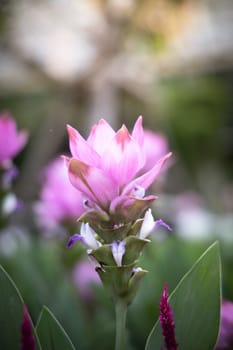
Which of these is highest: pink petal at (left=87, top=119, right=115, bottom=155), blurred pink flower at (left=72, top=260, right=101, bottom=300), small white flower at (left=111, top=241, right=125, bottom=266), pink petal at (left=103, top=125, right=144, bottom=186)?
pink petal at (left=87, top=119, right=115, bottom=155)

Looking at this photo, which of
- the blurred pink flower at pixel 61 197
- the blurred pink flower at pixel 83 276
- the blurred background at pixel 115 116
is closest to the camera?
the blurred background at pixel 115 116

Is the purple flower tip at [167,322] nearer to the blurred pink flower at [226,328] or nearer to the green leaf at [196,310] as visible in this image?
the green leaf at [196,310]

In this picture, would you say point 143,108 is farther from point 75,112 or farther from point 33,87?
point 33,87

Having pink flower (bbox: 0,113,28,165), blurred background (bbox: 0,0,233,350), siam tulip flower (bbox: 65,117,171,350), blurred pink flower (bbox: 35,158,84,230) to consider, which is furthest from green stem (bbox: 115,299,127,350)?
blurred pink flower (bbox: 35,158,84,230)

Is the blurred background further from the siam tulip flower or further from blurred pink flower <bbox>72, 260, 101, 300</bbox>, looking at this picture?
the siam tulip flower

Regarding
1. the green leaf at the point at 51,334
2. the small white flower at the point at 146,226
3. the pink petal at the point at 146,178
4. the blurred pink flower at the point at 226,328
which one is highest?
the pink petal at the point at 146,178

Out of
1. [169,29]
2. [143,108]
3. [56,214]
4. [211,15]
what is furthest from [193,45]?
[56,214]

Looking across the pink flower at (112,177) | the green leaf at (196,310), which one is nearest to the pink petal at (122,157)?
the pink flower at (112,177)
